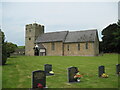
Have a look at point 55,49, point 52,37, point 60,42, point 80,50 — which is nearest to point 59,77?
point 80,50

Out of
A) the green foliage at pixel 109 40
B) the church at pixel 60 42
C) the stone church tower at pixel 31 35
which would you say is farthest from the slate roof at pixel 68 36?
the green foliage at pixel 109 40

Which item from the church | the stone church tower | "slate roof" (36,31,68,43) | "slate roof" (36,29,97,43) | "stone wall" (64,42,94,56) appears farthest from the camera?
the stone church tower

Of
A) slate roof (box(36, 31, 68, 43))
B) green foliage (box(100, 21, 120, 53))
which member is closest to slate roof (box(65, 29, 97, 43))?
slate roof (box(36, 31, 68, 43))

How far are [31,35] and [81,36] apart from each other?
2010 centimetres

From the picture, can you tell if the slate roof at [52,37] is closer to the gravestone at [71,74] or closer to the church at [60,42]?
the church at [60,42]

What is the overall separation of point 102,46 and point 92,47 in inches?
734

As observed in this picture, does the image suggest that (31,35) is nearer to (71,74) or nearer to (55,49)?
(55,49)

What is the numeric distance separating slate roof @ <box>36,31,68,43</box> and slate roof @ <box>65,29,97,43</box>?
1.90 meters

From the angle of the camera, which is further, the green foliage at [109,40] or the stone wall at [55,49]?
the green foliage at [109,40]

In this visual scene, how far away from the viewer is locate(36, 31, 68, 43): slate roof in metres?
49.9

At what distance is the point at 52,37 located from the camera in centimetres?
5212

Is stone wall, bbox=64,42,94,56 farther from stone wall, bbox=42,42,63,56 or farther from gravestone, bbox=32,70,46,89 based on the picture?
gravestone, bbox=32,70,46,89

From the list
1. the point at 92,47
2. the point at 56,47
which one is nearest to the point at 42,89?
the point at 92,47

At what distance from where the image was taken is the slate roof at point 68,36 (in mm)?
44809
